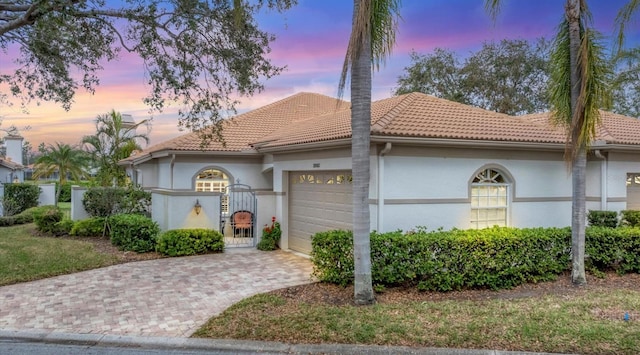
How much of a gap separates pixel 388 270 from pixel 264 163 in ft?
30.6

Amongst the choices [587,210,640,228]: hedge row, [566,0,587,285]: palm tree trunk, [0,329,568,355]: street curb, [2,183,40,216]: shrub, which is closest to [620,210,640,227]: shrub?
[587,210,640,228]: hedge row

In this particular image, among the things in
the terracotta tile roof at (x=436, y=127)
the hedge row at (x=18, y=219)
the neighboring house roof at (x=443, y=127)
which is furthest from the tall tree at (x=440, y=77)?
the hedge row at (x=18, y=219)

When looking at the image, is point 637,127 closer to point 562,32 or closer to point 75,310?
point 562,32

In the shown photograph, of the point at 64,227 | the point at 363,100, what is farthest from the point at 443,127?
the point at 64,227

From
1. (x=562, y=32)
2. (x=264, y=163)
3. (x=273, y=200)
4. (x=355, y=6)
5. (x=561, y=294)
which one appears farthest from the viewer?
(x=264, y=163)

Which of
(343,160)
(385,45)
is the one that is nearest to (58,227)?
(343,160)

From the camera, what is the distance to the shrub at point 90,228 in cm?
1445

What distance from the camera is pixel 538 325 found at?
5984 millimetres

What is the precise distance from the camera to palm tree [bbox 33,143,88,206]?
26.2m

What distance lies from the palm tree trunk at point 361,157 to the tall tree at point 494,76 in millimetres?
26523

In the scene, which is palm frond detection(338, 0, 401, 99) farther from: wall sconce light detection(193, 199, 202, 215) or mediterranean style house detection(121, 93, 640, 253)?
wall sconce light detection(193, 199, 202, 215)

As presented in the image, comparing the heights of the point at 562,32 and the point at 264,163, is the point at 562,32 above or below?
above

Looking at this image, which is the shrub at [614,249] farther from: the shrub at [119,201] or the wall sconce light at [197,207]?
the shrub at [119,201]

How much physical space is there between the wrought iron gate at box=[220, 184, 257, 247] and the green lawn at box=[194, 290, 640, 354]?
6696mm
